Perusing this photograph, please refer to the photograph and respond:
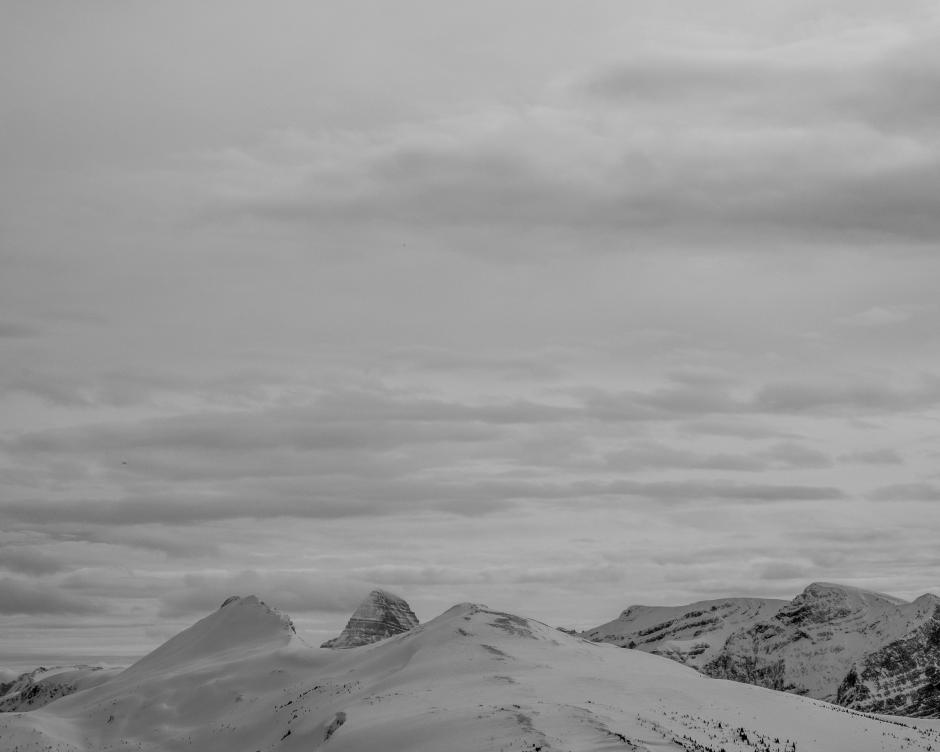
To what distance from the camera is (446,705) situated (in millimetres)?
77562

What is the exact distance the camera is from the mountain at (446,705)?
68688 millimetres

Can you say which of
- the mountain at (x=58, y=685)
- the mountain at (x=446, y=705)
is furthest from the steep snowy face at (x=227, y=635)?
the mountain at (x=58, y=685)

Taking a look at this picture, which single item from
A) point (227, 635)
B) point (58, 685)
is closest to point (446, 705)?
point (227, 635)

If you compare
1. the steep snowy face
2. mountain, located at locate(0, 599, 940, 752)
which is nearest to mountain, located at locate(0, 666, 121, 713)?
the steep snowy face

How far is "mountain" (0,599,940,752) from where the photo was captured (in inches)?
2704

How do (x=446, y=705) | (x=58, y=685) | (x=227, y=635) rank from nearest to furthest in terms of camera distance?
(x=446, y=705)
(x=227, y=635)
(x=58, y=685)

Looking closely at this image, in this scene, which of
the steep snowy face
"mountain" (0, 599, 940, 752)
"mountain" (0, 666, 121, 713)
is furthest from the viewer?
"mountain" (0, 666, 121, 713)

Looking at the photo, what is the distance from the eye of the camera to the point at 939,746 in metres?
76.9

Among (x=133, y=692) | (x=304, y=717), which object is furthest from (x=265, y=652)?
(x=304, y=717)

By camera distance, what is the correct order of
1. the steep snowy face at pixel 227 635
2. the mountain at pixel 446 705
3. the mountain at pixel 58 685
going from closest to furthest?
1. the mountain at pixel 446 705
2. the steep snowy face at pixel 227 635
3. the mountain at pixel 58 685

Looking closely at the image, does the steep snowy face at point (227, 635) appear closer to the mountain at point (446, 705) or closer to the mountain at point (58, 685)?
the mountain at point (446, 705)

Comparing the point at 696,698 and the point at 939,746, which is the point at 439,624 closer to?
the point at 696,698

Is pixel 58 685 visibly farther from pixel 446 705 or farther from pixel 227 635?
pixel 446 705

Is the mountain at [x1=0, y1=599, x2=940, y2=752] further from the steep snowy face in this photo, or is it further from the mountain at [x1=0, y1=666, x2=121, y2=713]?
the mountain at [x1=0, y1=666, x2=121, y2=713]
